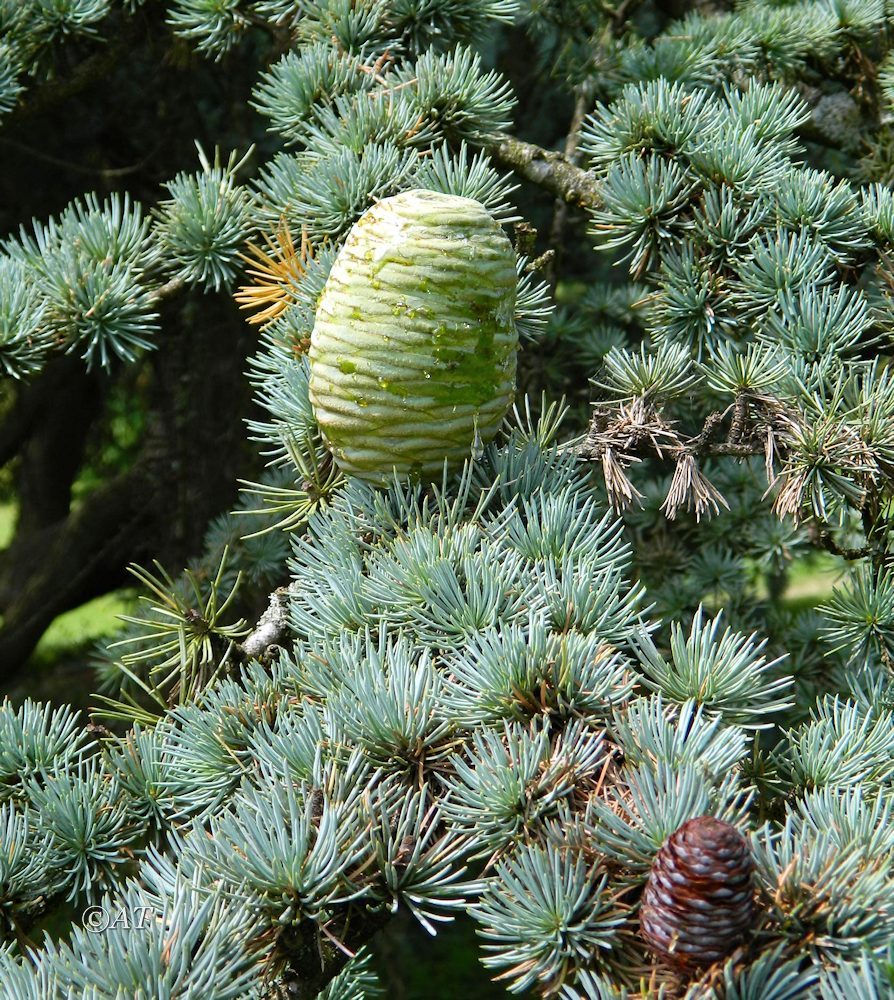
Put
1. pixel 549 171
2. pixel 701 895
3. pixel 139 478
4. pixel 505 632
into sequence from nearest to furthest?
pixel 701 895 < pixel 505 632 < pixel 549 171 < pixel 139 478

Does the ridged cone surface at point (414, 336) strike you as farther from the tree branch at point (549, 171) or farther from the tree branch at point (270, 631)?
the tree branch at point (549, 171)

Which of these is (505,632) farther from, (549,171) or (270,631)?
(549,171)

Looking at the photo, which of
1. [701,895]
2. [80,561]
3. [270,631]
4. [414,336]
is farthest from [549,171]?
[80,561]

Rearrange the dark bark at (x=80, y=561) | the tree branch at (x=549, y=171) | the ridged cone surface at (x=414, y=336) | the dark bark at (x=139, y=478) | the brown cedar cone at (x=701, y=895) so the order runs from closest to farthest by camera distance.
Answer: the brown cedar cone at (x=701, y=895), the ridged cone surface at (x=414, y=336), the tree branch at (x=549, y=171), the dark bark at (x=139, y=478), the dark bark at (x=80, y=561)

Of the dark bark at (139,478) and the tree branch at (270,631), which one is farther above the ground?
the dark bark at (139,478)

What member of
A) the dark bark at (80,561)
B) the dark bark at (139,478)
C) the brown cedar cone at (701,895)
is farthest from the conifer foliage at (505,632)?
the dark bark at (80,561)

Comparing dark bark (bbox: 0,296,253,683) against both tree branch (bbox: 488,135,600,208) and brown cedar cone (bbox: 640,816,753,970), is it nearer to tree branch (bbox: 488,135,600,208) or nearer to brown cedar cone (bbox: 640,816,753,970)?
tree branch (bbox: 488,135,600,208)

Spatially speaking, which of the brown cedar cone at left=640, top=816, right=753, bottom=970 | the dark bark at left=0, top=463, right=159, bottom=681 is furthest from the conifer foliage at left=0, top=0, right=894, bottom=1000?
the dark bark at left=0, top=463, right=159, bottom=681
